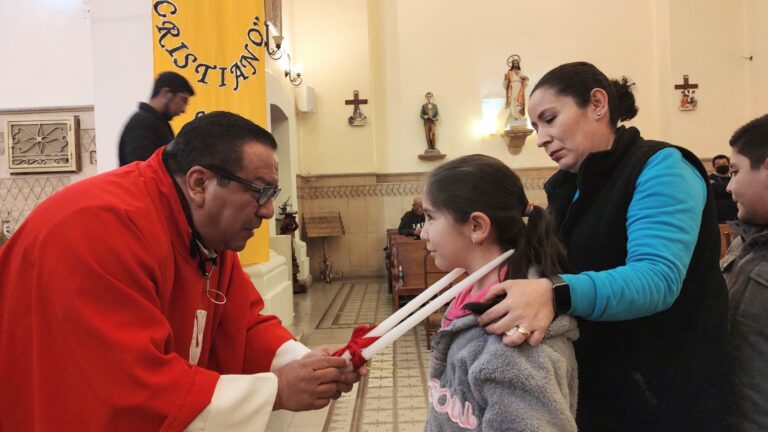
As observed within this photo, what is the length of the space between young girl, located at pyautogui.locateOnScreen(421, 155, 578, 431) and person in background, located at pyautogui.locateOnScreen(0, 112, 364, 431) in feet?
1.46

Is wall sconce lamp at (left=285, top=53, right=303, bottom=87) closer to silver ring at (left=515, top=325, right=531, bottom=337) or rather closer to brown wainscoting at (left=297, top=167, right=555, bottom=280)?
brown wainscoting at (left=297, top=167, right=555, bottom=280)

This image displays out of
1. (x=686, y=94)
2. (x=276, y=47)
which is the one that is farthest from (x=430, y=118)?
(x=686, y=94)

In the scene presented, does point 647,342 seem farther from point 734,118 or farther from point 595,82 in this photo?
point 734,118

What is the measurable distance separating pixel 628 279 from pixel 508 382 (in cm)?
32

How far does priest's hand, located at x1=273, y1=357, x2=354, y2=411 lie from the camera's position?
5.07 feet

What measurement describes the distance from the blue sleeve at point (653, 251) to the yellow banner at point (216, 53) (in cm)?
384

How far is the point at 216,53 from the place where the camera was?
449 cm

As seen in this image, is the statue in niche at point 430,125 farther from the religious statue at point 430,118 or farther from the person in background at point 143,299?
the person in background at point 143,299

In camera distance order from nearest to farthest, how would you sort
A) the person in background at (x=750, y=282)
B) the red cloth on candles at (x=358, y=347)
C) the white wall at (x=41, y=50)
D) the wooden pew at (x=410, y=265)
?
the person in background at (x=750, y=282) → the red cloth on candles at (x=358, y=347) → the wooden pew at (x=410, y=265) → the white wall at (x=41, y=50)

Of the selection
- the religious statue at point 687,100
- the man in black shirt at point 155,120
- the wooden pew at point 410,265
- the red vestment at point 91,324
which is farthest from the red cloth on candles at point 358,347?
the religious statue at point 687,100

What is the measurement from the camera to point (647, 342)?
1.21 m

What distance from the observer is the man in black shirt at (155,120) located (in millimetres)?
3183

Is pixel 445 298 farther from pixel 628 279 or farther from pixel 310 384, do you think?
pixel 310 384

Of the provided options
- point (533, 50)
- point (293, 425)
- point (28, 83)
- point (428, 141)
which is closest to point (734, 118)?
point (533, 50)
